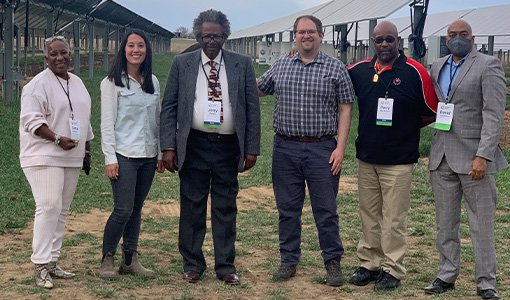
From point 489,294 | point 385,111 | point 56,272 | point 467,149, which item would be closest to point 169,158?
point 56,272

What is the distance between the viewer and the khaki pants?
475 cm

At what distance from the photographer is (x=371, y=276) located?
5035 mm

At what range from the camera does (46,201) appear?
4.52 m

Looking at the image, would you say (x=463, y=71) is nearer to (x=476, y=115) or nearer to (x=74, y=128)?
(x=476, y=115)

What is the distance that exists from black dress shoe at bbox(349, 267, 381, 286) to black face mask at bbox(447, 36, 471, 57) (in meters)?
1.63

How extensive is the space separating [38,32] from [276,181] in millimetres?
38798

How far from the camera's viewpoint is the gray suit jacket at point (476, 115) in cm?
443

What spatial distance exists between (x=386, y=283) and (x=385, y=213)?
476 millimetres

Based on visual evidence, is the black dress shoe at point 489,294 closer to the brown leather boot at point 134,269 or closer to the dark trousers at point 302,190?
the dark trousers at point 302,190

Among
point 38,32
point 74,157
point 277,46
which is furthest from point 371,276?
point 38,32

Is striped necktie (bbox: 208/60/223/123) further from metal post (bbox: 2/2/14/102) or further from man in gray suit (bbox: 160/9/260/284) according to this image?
metal post (bbox: 2/2/14/102)

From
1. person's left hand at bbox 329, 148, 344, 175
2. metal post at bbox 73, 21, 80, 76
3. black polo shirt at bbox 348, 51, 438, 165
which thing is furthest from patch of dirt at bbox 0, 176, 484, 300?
metal post at bbox 73, 21, 80, 76

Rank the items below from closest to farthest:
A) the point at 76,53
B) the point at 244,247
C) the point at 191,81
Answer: the point at 191,81, the point at 244,247, the point at 76,53

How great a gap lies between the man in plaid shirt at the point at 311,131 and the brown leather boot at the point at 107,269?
1161 mm
